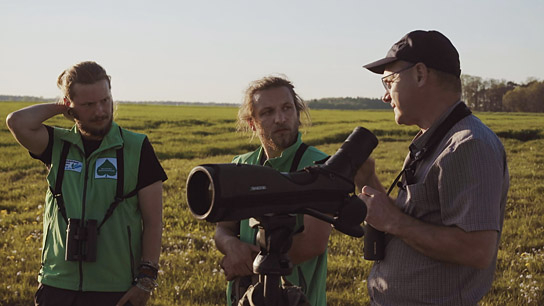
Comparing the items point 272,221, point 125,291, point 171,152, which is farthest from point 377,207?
point 171,152

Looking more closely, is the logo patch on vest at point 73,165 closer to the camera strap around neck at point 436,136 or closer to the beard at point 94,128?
the beard at point 94,128

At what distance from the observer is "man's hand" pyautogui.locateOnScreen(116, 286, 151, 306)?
393 cm

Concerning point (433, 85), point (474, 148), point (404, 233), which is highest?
point (433, 85)

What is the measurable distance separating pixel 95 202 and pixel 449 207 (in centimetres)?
213

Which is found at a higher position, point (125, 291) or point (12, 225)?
point (125, 291)

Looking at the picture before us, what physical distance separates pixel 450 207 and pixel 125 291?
211 cm

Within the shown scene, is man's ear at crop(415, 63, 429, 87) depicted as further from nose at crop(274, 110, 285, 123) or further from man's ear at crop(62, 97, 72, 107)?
man's ear at crop(62, 97, 72, 107)

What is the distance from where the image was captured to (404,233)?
115 inches

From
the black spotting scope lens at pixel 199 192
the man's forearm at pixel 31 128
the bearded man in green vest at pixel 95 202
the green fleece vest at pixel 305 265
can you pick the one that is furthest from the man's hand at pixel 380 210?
the man's forearm at pixel 31 128

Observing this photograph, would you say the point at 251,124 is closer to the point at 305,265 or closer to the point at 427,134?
the point at 305,265

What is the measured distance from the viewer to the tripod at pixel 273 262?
244 cm

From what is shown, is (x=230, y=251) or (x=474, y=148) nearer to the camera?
(x=474, y=148)

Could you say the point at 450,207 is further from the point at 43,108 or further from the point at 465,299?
the point at 43,108

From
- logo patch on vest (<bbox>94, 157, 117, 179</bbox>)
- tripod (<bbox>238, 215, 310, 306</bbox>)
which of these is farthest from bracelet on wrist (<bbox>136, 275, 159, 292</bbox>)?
tripod (<bbox>238, 215, 310, 306</bbox>)
